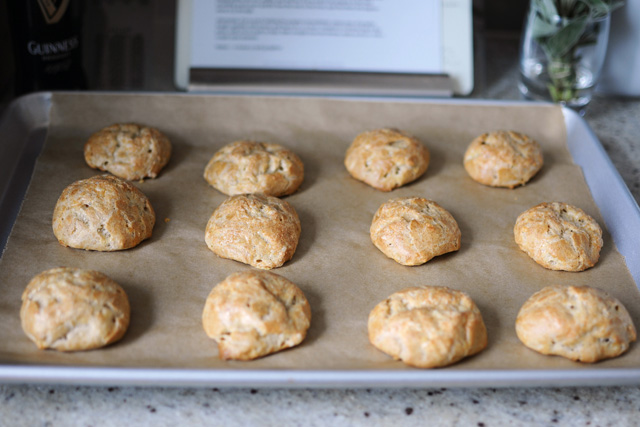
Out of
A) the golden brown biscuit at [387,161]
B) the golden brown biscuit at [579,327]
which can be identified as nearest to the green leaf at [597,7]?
the golden brown biscuit at [387,161]

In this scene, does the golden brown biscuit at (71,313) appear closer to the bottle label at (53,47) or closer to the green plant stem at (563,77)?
the bottle label at (53,47)

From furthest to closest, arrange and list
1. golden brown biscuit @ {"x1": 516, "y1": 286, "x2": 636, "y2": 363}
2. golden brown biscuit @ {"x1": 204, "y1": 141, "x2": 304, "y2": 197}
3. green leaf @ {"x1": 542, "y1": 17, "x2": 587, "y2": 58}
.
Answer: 1. green leaf @ {"x1": 542, "y1": 17, "x2": 587, "y2": 58}
2. golden brown biscuit @ {"x1": 204, "y1": 141, "x2": 304, "y2": 197}
3. golden brown biscuit @ {"x1": 516, "y1": 286, "x2": 636, "y2": 363}

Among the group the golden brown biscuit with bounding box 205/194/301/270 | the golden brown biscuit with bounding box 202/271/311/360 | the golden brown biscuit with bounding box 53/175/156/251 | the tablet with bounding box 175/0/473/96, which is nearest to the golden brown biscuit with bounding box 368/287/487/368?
the golden brown biscuit with bounding box 202/271/311/360

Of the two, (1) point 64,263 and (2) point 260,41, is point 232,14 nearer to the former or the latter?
(2) point 260,41

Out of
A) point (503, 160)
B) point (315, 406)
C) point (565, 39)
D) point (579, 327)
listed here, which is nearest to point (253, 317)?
point (315, 406)

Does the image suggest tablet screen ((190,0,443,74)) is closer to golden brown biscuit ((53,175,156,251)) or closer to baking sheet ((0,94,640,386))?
baking sheet ((0,94,640,386))

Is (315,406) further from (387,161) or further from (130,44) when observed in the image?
(130,44)

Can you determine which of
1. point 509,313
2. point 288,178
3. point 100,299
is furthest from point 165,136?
point 509,313

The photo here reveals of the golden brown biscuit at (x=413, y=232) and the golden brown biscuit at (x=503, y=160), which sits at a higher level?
the golden brown biscuit at (x=503, y=160)
